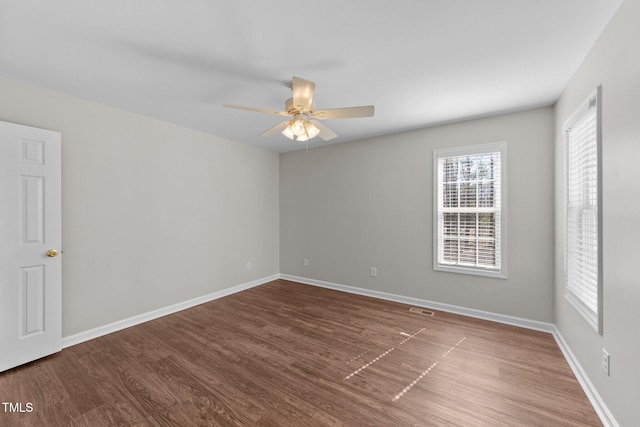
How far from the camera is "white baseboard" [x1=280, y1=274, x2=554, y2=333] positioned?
10.1ft

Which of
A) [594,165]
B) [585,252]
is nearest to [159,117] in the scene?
[594,165]

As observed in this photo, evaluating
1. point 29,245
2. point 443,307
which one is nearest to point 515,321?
point 443,307

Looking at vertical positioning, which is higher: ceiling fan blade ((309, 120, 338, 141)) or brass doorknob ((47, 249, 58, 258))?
ceiling fan blade ((309, 120, 338, 141))

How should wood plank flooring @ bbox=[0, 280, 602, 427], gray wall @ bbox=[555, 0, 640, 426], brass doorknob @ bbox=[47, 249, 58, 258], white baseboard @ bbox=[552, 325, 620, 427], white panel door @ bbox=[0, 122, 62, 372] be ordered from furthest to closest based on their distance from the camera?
brass doorknob @ bbox=[47, 249, 58, 258] → white panel door @ bbox=[0, 122, 62, 372] → wood plank flooring @ bbox=[0, 280, 602, 427] → white baseboard @ bbox=[552, 325, 620, 427] → gray wall @ bbox=[555, 0, 640, 426]

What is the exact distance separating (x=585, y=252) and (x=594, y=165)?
707mm

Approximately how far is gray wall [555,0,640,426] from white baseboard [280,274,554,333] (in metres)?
1.18

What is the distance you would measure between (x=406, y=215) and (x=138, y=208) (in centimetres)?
360

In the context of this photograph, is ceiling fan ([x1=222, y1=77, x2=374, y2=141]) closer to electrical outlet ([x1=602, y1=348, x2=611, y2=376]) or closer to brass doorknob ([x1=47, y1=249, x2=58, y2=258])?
brass doorknob ([x1=47, y1=249, x2=58, y2=258])

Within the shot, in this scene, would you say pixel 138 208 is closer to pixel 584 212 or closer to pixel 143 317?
pixel 143 317

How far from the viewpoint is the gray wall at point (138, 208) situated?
272 centimetres

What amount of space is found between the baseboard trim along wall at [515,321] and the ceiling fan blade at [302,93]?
3.00m

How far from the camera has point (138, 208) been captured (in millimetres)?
3275

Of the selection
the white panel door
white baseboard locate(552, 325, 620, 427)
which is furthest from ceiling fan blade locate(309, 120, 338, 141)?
white baseboard locate(552, 325, 620, 427)

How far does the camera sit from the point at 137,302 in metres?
3.26
